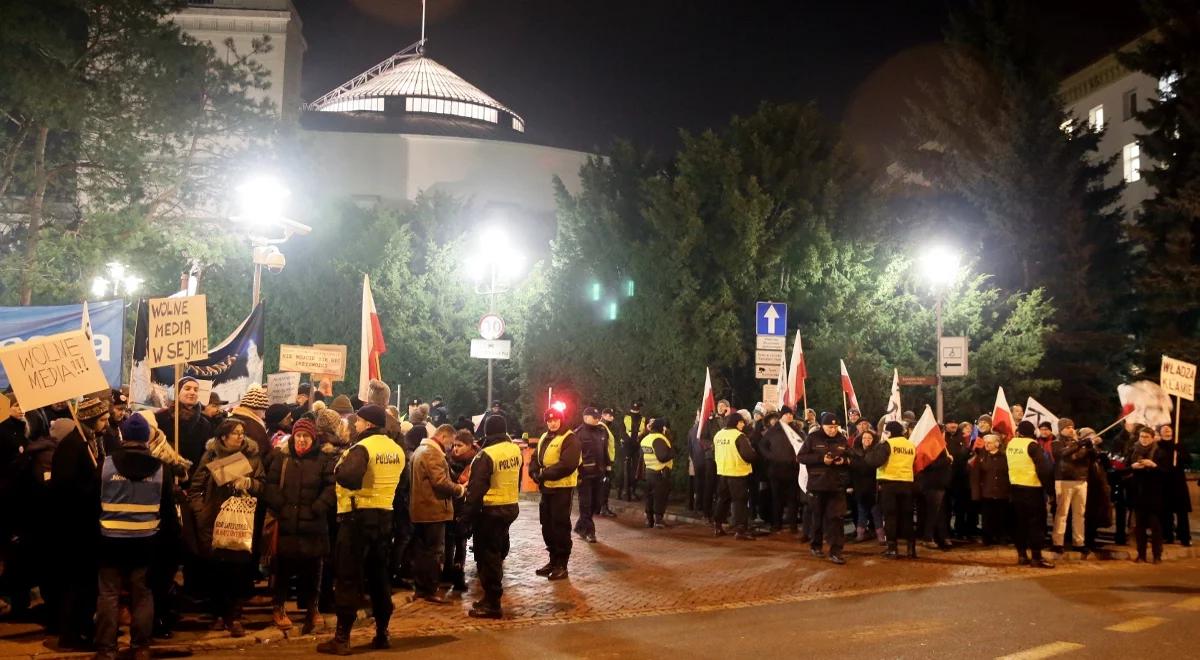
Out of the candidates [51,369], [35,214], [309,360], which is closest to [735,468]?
[309,360]

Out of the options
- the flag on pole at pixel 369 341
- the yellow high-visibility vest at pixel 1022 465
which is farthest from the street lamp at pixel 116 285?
the yellow high-visibility vest at pixel 1022 465

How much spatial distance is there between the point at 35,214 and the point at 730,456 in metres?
17.2

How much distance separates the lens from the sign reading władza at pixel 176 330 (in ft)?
34.4

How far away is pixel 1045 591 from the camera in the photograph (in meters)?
12.4

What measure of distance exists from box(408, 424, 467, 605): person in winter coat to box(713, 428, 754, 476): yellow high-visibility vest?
5580 mm

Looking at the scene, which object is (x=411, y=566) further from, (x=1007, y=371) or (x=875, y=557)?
(x=1007, y=371)

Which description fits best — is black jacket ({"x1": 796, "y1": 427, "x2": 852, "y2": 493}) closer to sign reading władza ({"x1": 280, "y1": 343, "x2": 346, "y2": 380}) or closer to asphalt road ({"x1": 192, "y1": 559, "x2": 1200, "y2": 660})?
asphalt road ({"x1": 192, "y1": 559, "x2": 1200, "y2": 660})

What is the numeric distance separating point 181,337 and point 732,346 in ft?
53.2

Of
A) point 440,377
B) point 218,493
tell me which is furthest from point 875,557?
point 440,377

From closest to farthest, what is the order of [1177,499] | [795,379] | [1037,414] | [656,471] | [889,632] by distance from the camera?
1. [889,632]
2. [1177,499]
3. [656,471]
4. [795,379]
5. [1037,414]

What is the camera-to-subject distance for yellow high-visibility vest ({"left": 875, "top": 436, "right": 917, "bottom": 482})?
1523 centimetres

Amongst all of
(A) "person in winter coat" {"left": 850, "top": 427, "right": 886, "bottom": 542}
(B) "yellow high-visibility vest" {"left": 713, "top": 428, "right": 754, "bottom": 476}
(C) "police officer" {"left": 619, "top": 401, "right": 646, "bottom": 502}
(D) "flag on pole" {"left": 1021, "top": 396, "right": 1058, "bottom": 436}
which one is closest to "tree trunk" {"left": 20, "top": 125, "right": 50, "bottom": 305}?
(C) "police officer" {"left": 619, "top": 401, "right": 646, "bottom": 502}

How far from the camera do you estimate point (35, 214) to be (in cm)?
2488

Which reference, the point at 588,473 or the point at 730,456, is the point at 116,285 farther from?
the point at 730,456
